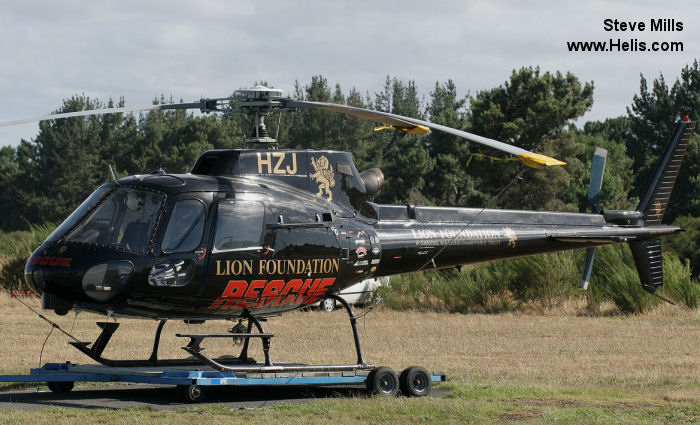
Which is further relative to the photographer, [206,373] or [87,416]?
[206,373]

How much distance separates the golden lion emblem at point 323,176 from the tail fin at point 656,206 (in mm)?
6837

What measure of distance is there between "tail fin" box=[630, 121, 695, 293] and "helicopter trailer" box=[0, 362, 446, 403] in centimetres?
651

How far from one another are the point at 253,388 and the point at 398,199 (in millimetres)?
52102

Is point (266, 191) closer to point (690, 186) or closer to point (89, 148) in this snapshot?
point (690, 186)

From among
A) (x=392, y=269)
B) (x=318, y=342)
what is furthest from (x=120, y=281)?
(x=318, y=342)

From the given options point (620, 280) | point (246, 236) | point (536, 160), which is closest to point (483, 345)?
point (620, 280)

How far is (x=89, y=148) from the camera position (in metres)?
71.6

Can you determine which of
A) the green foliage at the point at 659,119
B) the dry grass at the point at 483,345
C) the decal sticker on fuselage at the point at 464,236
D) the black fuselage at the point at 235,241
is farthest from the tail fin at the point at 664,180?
the green foliage at the point at 659,119

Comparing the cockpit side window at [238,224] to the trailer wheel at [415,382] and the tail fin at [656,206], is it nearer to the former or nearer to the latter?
the trailer wheel at [415,382]

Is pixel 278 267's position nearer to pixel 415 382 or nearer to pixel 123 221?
pixel 123 221

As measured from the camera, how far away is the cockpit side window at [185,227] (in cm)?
1146

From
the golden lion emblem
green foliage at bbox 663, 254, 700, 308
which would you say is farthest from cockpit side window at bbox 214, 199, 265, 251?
→ green foliage at bbox 663, 254, 700, 308

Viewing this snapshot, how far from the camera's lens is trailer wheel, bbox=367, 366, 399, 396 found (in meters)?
12.1

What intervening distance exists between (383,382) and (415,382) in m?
0.45
